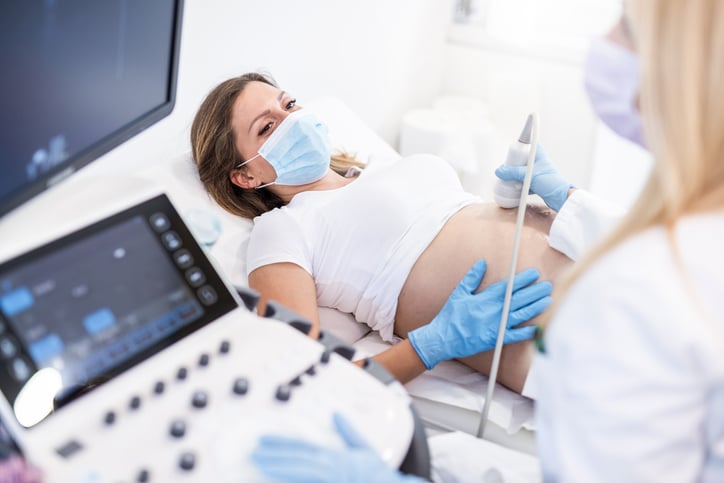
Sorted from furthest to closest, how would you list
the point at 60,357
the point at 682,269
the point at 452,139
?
the point at 452,139 < the point at 60,357 < the point at 682,269

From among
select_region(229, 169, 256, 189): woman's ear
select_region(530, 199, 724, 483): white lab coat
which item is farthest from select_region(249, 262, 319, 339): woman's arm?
select_region(530, 199, 724, 483): white lab coat

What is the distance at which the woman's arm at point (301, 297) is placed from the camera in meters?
1.39

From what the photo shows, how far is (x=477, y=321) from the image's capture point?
1375 millimetres

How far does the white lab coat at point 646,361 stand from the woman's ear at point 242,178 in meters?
1.18

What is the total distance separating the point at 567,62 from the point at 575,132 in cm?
32

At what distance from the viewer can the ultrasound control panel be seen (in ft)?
2.52

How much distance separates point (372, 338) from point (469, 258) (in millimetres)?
310

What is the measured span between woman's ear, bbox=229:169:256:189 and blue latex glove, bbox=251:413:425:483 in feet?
3.59

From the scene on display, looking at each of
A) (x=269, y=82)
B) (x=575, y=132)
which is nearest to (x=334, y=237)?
(x=269, y=82)

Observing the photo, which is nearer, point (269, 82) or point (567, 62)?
point (269, 82)

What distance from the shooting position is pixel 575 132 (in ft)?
10.0

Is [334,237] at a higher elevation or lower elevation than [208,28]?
lower

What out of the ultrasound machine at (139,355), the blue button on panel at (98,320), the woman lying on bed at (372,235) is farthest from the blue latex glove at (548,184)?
the blue button on panel at (98,320)

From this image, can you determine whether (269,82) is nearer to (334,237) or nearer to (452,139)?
(334,237)
